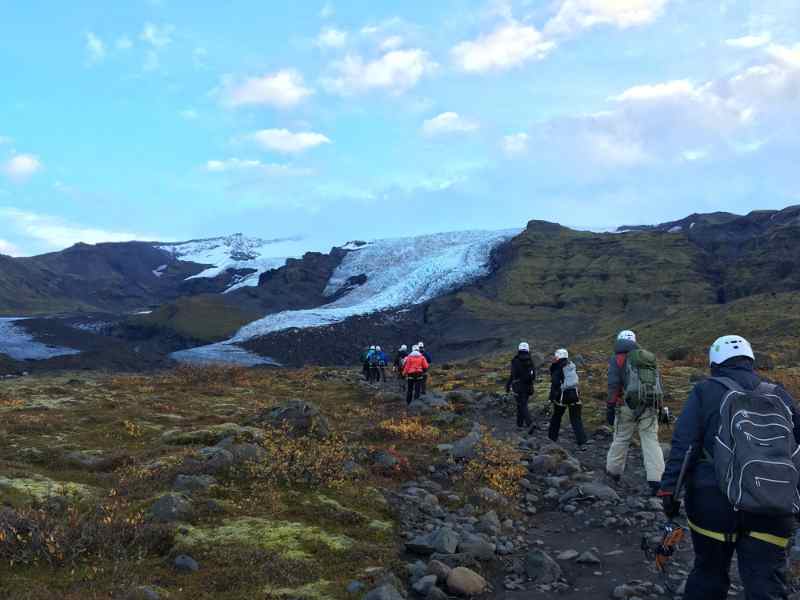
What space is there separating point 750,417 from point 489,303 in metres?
94.7

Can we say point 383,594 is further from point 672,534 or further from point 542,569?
point 672,534

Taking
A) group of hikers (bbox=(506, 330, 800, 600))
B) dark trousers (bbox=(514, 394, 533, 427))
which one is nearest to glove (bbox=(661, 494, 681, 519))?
group of hikers (bbox=(506, 330, 800, 600))

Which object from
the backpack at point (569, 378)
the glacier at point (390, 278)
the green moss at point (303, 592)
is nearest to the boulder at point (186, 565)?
the green moss at point (303, 592)

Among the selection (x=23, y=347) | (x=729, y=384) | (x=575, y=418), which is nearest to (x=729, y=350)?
(x=729, y=384)

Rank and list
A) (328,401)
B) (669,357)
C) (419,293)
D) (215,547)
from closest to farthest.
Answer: (215,547), (328,401), (669,357), (419,293)

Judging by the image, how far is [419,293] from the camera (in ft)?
368

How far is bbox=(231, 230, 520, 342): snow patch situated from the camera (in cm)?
9988

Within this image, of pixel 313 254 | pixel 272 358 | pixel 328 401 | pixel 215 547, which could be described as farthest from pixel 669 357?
pixel 313 254

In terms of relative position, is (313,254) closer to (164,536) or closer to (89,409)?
(89,409)

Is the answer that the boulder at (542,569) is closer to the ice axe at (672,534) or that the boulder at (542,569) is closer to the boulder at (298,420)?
the ice axe at (672,534)

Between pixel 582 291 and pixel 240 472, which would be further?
pixel 582 291

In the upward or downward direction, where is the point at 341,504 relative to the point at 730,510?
downward

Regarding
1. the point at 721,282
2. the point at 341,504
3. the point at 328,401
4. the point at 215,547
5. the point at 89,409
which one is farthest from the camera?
the point at 721,282

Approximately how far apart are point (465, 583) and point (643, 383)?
5465mm
